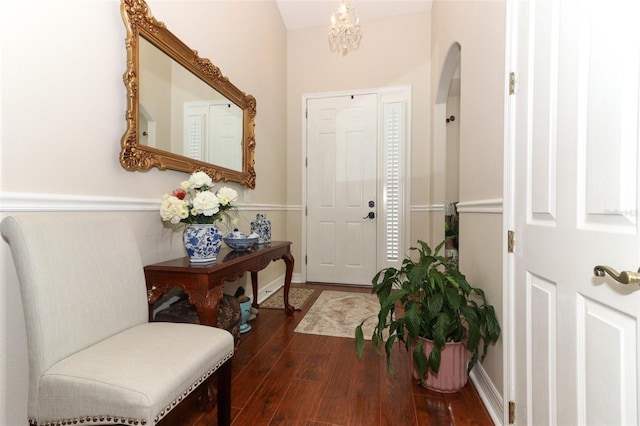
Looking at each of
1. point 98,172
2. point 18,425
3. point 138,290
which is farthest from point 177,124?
Answer: point 18,425

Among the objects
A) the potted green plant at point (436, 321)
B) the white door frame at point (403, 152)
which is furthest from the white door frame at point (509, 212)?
the white door frame at point (403, 152)

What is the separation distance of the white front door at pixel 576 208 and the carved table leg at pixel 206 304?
4.39 feet

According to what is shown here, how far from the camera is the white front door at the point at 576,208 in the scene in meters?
0.70

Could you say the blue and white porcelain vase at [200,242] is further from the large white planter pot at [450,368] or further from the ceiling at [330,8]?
the ceiling at [330,8]

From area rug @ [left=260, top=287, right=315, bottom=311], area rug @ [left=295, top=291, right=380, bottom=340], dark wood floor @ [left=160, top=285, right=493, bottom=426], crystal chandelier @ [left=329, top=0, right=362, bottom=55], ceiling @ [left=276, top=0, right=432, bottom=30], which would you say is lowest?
dark wood floor @ [left=160, top=285, right=493, bottom=426]

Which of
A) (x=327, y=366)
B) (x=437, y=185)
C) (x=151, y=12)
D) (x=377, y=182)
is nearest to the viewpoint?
(x=151, y=12)

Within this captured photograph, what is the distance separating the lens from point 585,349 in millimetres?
835

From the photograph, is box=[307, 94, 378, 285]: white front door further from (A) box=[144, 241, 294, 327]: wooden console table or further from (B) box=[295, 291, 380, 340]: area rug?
(A) box=[144, 241, 294, 327]: wooden console table

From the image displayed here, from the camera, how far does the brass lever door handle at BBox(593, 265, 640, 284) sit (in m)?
A: 0.64

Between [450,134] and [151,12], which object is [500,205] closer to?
[151,12]

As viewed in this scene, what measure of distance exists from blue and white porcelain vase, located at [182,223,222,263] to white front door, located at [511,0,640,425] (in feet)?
4.79

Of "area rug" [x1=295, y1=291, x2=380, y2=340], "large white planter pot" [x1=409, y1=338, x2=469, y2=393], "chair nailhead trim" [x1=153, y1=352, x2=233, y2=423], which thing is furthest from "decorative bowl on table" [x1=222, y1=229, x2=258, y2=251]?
"large white planter pot" [x1=409, y1=338, x2=469, y2=393]

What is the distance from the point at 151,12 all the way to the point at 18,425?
201 cm

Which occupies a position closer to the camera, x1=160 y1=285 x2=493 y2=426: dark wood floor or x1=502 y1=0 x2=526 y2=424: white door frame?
x1=502 y1=0 x2=526 y2=424: white door frame
